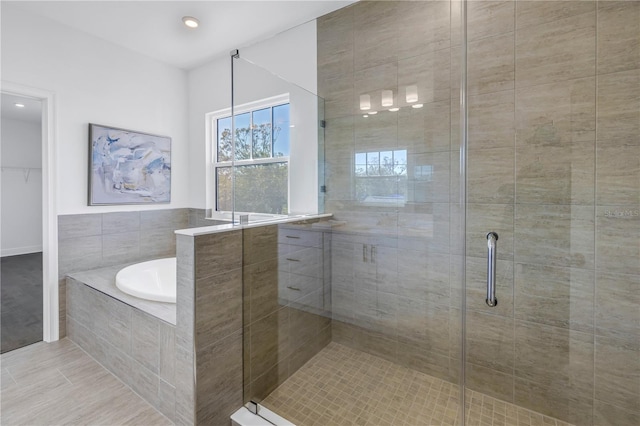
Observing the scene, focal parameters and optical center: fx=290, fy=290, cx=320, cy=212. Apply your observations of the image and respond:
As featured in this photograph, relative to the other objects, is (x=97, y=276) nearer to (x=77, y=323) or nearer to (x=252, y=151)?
(x=77, y=323)

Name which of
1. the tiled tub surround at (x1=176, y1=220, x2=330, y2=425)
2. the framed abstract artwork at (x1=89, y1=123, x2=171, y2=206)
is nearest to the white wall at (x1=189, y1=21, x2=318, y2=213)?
the tiled tub surround at (x1=176, y1=220, x2=330, y2=425)

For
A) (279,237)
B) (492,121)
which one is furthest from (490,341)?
(279,237)

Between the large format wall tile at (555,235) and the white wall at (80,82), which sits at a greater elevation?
the white wall at (80,82)

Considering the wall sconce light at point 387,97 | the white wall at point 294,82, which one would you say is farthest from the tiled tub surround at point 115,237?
the wall sconce light at point 387,97

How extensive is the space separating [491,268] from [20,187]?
7061mm

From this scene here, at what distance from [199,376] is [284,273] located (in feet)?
2.22

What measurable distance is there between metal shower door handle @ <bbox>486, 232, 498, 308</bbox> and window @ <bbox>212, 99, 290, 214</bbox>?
4.16 ft

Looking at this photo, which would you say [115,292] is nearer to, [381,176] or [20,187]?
[381,176]

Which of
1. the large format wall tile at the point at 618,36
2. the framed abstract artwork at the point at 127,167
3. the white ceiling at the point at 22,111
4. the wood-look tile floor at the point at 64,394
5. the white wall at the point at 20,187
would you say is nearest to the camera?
the large format wall tile at the point at 618,36

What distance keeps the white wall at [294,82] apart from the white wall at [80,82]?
0.64 m

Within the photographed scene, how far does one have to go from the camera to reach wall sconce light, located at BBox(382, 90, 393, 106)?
1.84 m

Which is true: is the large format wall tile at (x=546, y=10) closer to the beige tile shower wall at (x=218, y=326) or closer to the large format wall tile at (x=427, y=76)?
the large format wall tile at (x=427, y=76)

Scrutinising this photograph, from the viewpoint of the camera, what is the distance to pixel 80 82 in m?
2.54

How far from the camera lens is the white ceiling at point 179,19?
219 centimetres
